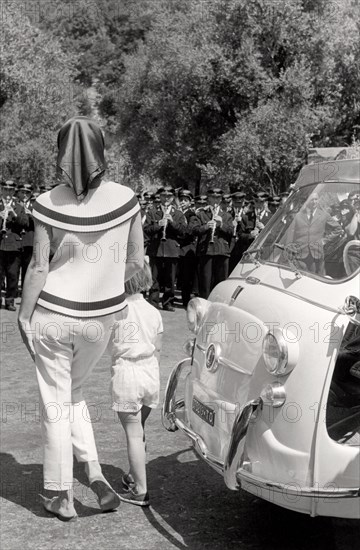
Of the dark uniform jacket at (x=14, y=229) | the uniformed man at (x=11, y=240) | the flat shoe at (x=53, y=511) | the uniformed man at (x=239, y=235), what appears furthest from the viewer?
the uniformed man at (x=239, y=235)

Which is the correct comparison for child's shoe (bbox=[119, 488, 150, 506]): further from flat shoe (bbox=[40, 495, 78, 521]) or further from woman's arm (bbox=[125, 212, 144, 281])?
woman's arm (bbox=[125, 212, 144, 281])

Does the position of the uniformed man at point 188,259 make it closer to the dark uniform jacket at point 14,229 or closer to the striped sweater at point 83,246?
the dark uniform jacket at point 14,229

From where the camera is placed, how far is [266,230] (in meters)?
5.15

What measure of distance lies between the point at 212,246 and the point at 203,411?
1072 cm

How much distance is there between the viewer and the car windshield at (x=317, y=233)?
4363mm

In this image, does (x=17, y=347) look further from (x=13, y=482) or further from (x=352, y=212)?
(x=352, y=212)

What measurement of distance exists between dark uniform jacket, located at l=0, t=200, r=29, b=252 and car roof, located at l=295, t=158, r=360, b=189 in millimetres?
10147

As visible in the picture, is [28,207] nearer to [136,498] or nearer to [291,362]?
[136,498]

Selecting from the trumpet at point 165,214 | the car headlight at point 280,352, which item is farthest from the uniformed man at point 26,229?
the car headlight at point 280,352

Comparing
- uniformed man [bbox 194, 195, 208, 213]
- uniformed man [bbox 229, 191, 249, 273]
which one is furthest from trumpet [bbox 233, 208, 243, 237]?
uniformed man [bbox 194, 195, 208, 213]

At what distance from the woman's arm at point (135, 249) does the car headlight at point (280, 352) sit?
117cm

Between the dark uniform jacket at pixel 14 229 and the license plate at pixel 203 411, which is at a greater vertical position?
the license plate at pixel 203 411

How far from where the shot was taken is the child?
16.3 feet

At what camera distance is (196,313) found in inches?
199
